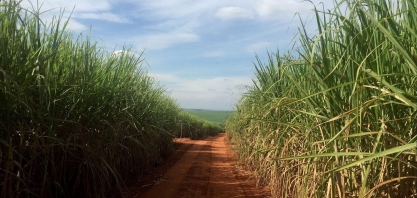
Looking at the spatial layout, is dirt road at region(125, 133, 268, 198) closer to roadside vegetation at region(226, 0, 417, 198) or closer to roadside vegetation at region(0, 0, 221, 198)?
roadside vegetation at region(0, 0, 221, 198)

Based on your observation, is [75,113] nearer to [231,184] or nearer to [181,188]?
[181,188]

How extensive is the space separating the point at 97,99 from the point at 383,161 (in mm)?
3087

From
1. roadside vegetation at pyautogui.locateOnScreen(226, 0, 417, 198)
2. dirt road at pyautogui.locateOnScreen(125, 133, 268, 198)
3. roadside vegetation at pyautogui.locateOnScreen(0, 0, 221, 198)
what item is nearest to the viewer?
roadside vegetation at pyautogui.locateOnScreen(226, 0, 417, 198)

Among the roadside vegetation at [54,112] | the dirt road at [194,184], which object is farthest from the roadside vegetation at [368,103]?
the dirt road at [194,184]

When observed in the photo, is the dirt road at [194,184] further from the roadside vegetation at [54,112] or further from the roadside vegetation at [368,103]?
the roadside vegetation at [368,103]

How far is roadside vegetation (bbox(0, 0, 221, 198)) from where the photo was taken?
107 inches

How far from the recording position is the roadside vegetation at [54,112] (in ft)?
8.91

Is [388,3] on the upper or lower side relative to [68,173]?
upper

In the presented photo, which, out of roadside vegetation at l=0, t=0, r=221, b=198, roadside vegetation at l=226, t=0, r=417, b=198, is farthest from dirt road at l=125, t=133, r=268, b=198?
roadside vegetation at l=226, t=0, r=417, b=198

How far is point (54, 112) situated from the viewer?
3.34m

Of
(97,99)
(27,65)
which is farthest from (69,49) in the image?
(27,65)

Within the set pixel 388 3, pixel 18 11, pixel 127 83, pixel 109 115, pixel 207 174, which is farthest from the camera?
pixel 207 174

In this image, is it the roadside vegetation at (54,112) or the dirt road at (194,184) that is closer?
the roadside vegetation at (54,112)

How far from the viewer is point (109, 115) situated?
4.40 meters
